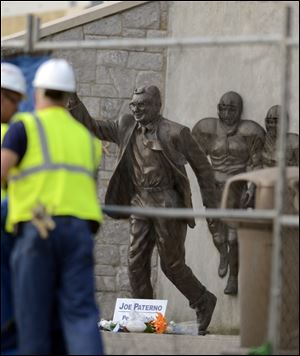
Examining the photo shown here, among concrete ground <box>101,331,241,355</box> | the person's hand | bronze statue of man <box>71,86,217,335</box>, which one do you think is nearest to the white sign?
bronze statue of man <box>71,86,217,335</box>

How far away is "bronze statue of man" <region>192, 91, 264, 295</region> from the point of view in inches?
733

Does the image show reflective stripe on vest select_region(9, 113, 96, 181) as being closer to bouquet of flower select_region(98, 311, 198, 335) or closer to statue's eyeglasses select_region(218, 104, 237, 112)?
bouquet of flower select_region(98, 311, 198, 335)

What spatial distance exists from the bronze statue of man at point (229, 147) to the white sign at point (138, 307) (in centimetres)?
A: 144

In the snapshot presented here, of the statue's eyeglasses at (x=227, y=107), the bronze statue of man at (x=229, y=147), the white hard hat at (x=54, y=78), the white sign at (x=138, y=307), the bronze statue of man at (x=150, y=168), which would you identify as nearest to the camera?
the white hard hat at (x=54, y=78)

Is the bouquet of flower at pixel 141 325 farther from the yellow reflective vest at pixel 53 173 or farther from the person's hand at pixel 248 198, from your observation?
the yellow reflective vest at pixel 53 173

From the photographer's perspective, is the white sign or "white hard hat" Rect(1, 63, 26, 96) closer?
"white hard hat" Rect(1, 63, 26, 96)

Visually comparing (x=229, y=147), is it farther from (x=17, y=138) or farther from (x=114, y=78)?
(x=17, y=138)

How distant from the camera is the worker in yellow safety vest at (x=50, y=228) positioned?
1038cm

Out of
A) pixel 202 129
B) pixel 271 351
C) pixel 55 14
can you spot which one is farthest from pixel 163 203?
pixel 55 14

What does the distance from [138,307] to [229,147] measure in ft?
8.72

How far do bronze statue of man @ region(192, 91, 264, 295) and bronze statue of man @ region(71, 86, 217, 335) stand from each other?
83 cm

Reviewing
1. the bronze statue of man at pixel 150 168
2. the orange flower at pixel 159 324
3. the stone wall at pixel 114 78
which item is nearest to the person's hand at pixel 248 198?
the orange flower at pixel 159 324

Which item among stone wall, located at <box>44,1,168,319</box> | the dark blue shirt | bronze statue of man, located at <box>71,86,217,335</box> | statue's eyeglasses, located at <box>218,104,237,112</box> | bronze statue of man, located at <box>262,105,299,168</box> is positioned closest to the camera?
the dark blue shirt

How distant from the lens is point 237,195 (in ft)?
40.4
